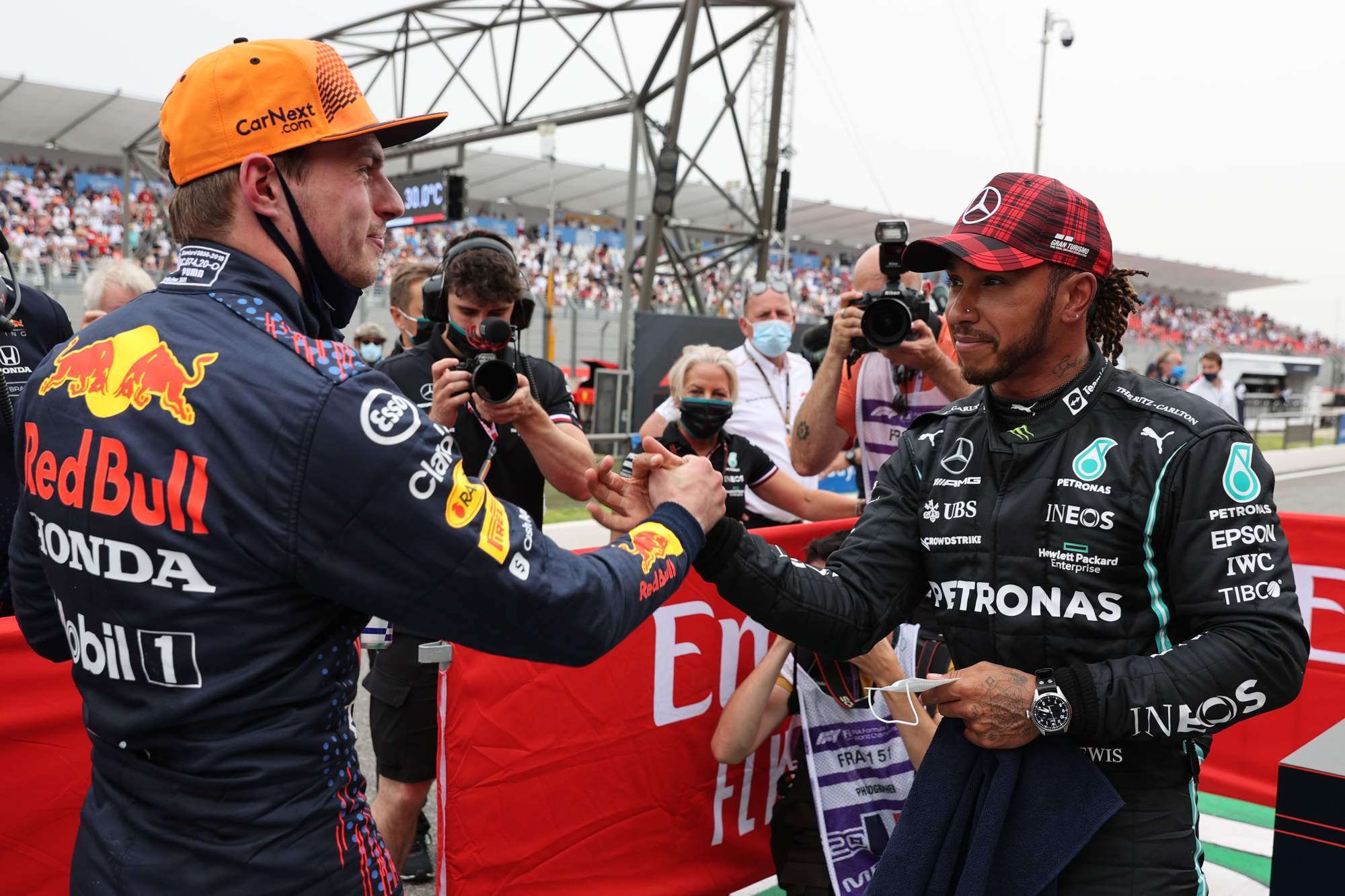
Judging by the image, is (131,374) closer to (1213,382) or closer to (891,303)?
(891,303)

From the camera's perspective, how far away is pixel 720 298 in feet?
48.3

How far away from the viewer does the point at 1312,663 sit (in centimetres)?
421

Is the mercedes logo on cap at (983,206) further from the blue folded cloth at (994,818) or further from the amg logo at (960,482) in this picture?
the blue folded cloth at (994,818)

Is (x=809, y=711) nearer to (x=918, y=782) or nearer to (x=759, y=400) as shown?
(x=918, y=782)

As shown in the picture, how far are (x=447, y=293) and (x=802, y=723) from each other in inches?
67.0

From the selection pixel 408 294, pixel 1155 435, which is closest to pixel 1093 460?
pixel 1155 435

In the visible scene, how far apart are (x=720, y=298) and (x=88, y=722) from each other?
13541 mm

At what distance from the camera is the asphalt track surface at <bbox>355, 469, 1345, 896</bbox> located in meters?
4.24

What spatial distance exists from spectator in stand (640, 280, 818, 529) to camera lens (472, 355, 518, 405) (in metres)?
1.70

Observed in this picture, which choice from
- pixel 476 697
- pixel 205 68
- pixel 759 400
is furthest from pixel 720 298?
pixel 205 68

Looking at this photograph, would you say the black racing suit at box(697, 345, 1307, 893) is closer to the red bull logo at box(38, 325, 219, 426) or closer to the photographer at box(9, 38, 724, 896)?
the photographer at box(9, 38, 724, 896)

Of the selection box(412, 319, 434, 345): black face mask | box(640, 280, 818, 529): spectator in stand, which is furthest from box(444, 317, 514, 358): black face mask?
box(640, 280, 818, 529): spectator in stand

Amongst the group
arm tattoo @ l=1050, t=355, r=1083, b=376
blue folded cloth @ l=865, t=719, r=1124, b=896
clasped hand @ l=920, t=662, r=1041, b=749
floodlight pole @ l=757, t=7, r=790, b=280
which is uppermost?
floodlight pole @ l=757, t=7, r=790, b=280

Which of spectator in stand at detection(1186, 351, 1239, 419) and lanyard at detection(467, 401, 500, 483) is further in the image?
spectator in stand at detection(1186, 351, 1239, 419)
